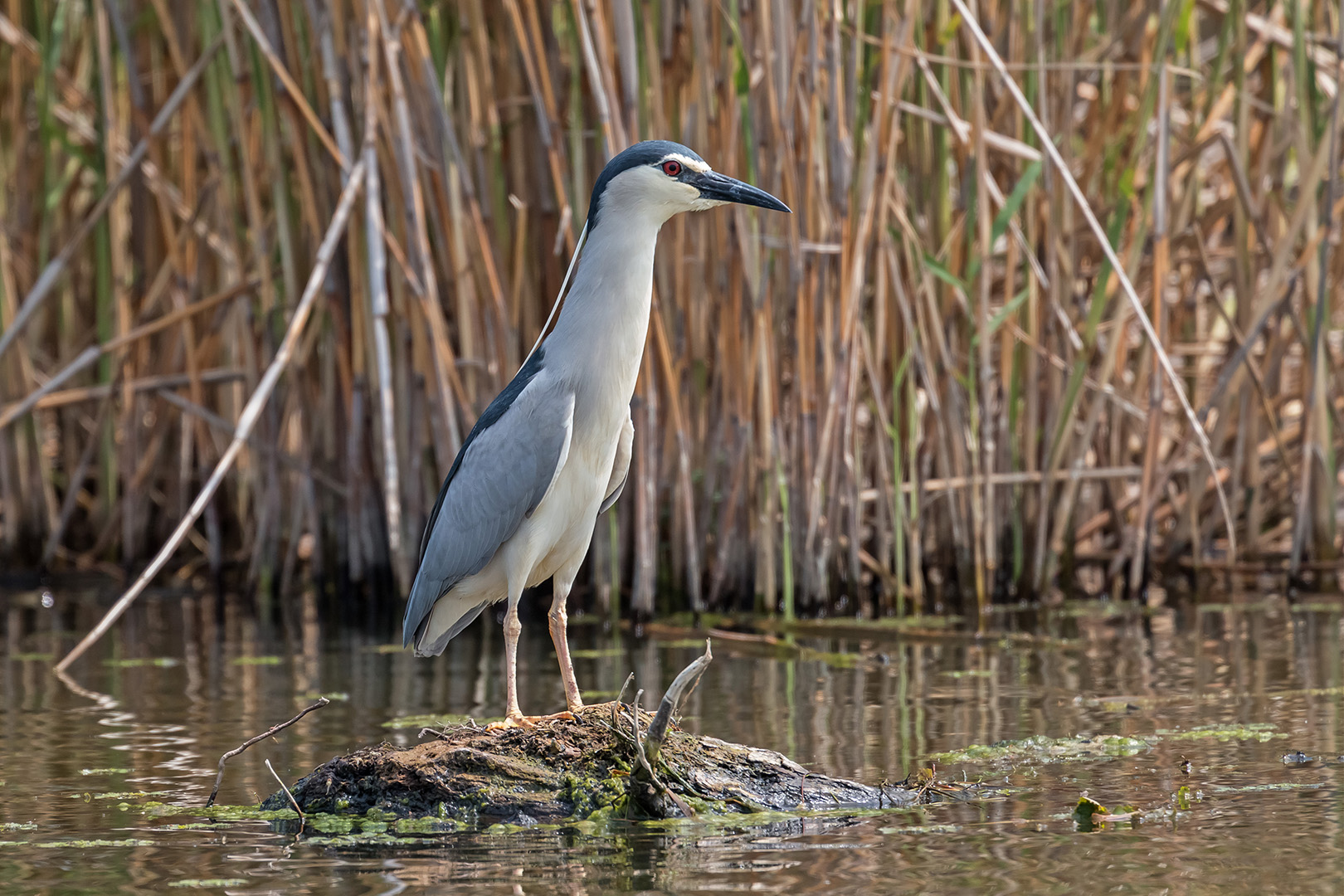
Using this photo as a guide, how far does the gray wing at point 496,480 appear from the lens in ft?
14.6

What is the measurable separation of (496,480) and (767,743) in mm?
1143

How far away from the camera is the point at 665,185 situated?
14.5 ft

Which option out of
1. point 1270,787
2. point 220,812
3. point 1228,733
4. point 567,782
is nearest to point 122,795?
point 220,812

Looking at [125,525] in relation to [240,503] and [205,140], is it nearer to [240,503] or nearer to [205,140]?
[240,503]

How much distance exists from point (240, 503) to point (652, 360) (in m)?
3.23

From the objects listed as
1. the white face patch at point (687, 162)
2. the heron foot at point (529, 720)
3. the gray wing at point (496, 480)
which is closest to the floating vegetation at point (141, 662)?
the gray wing at point (496, 480)

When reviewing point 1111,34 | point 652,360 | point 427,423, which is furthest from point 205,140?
point 1111,34

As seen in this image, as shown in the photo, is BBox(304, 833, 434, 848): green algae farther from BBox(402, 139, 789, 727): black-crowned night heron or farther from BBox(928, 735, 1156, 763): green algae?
BBox(928, 735, 1156, 763): green algae

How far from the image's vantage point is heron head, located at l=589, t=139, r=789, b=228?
443cm

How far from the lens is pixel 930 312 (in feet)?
22.1

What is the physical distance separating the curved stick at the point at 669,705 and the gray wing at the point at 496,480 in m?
0.93

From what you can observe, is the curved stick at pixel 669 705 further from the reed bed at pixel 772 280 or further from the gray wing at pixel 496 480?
the reed bed at pixel 772 280

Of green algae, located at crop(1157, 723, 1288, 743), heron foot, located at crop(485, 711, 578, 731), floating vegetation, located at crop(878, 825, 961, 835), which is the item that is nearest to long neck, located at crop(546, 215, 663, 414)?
heron foot, located at crop(485, 711, 578, 731)

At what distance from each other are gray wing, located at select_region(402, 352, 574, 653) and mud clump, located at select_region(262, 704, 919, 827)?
0.76 metres
